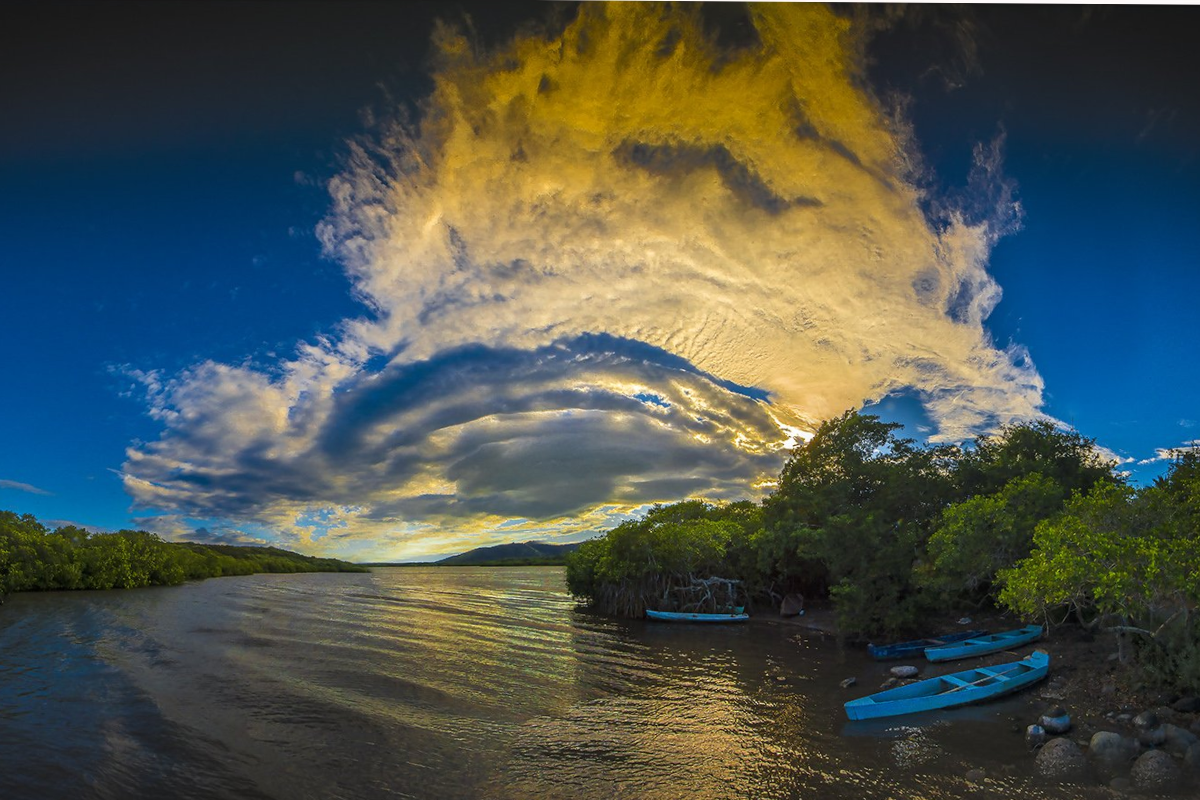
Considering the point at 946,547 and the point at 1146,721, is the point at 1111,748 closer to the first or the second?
the point at 1146,721

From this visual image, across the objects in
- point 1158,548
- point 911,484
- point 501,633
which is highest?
point 911,484

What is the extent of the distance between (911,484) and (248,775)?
27388mm

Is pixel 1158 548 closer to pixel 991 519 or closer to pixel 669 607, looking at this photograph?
pixel 991 519

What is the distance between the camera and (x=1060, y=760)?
10266 millimetres

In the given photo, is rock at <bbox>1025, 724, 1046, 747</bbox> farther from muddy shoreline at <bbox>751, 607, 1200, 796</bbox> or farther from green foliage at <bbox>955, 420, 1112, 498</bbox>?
green foliage at <bbox>955, 420, 1112, 498</bbox>

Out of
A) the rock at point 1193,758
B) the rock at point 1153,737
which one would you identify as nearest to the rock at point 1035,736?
Answer: the rock at point 1153,737

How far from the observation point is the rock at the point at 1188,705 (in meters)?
11.4

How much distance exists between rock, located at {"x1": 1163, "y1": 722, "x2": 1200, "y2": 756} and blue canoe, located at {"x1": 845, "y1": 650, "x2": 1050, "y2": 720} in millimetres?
3884

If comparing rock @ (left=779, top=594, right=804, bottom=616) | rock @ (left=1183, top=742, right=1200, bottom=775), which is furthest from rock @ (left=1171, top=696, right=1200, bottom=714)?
rock @ (left=779, top=594, right=804, bottom=616)

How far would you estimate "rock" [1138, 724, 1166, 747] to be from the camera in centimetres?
1052

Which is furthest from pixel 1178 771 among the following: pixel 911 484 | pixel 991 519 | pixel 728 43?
pixel 911 484

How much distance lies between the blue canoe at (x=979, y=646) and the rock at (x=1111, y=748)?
29.3 feet

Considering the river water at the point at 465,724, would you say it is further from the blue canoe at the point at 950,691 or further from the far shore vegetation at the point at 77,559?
the far shore vegetation at the point at 77,559

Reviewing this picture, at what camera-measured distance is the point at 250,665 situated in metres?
20.3
